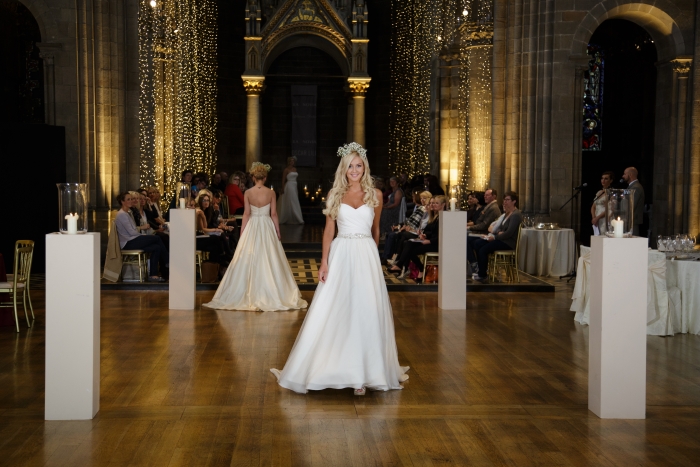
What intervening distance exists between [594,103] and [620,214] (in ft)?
54.1

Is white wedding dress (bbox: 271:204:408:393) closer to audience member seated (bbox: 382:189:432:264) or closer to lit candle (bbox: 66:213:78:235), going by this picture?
lit candle (bbox: 66:213:78:235)

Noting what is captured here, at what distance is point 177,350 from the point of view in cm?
752

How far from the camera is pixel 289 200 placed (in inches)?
845

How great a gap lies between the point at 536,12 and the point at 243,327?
8.59m

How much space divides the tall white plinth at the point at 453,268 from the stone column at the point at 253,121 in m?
13.2

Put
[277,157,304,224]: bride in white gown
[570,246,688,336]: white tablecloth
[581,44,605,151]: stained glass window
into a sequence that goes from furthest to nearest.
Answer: [277,157,304,224]: bride in white gown → [581,44,605,151]: stained glass window → [570,246,688,336]: white tablecloth

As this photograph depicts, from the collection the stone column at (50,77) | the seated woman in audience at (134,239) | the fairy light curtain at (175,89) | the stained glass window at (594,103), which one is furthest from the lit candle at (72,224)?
the stained glass window at (594,103)

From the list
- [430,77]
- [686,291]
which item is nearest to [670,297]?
[686,291]

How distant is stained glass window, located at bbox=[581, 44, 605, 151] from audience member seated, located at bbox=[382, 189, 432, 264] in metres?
9.07

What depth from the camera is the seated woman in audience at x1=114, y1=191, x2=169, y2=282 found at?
11.4 meters

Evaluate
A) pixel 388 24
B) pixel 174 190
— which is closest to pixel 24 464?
pixel 174 190

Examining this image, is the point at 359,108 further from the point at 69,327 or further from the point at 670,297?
the point at 69,327

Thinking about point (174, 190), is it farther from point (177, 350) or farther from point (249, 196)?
point (177, 350)

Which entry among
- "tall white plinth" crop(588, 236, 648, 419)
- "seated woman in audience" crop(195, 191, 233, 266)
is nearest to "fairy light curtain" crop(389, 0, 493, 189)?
"seated woman in audience" crop(195, 191, 233, 266)
